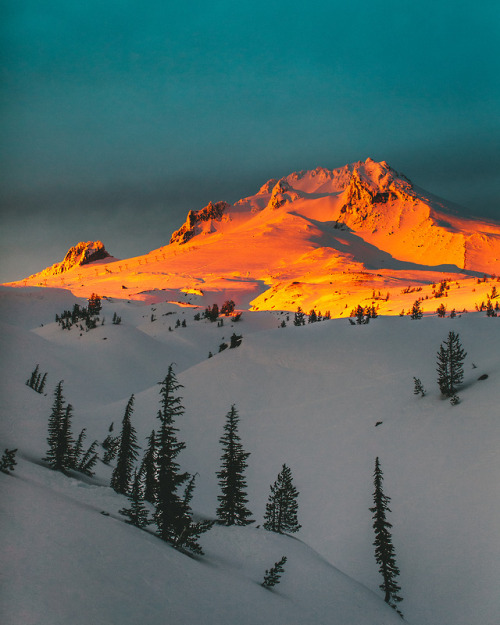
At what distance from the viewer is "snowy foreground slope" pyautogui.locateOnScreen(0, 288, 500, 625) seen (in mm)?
8086

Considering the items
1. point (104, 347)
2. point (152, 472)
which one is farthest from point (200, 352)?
point (152, 472)

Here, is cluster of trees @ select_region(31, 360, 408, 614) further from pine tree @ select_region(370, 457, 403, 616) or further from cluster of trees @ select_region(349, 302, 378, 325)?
cluster of trees @ select_region(349, 302, 378, 325)

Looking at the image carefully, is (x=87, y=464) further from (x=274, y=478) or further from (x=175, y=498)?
(x=274, y=478)

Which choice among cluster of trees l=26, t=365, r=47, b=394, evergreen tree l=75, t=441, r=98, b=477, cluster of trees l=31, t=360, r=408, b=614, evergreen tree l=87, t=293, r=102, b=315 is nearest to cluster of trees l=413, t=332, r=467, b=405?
cluster of trees l=31, t=360, r=408, b=614

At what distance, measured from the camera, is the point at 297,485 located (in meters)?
28.9

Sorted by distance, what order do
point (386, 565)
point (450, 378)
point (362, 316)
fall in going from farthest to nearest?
1. point (362, 316)
2. point (450, 378)
3. point (386, 565)

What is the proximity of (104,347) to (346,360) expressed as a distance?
143 ft

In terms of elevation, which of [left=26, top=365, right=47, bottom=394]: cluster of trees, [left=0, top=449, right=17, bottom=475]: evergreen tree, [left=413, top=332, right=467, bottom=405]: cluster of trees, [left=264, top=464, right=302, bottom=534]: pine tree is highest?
[left=413, top=332, right=467, bottom=405]: cluster of trees

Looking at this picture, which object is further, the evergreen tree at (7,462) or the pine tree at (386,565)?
the pine tree at (386,565)

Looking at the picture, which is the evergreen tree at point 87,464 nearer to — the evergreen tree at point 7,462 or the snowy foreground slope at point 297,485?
the snowy foreground slope at point 297,485

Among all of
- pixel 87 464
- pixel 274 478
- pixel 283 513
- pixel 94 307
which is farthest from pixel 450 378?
pixel 94 307

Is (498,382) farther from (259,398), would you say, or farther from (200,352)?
(200,352)

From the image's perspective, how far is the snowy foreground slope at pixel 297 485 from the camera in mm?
8086

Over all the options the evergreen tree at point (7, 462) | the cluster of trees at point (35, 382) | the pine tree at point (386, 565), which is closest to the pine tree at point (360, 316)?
the pine tree at point (386, 565)
